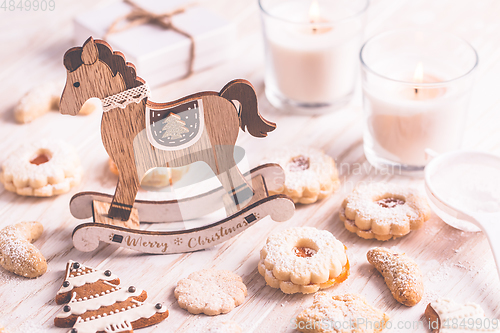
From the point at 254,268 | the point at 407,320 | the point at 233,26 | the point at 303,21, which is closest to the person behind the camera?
the point at 407,320

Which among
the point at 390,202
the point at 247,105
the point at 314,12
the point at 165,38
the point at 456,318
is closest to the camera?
the point at 456,318

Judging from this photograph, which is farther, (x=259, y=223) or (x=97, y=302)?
(x=259, y=223)

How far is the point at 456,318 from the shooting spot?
34.5 inches

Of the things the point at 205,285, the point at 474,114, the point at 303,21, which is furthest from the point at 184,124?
the point at 474,114

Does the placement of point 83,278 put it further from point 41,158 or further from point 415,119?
point 415,119

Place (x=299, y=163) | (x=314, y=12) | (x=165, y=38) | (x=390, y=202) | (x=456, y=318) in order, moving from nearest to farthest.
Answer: (x=456, y=318) < (x=390, y=202) < (x=299, y=163) < (x=314, y=12) < (x=165, y=38)

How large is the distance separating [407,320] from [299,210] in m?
0.35

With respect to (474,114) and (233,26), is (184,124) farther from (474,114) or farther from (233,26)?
(474,114)

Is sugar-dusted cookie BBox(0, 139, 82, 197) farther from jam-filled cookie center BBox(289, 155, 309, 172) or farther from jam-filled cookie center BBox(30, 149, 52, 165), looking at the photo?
jam-filled cookie center BBox(289, 155, 309, 172)

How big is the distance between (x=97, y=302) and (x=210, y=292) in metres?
0.20

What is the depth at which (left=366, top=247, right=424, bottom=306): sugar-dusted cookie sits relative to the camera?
93 centimetres

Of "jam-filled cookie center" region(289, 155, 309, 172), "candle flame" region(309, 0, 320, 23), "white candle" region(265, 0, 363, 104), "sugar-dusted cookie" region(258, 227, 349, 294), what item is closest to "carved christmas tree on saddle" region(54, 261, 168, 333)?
"sugar-dusted cookie" region(258, 227, 349, 294)

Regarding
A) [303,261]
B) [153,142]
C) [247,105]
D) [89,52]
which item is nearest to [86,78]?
[89,52]

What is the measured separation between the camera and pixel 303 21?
1454mm
